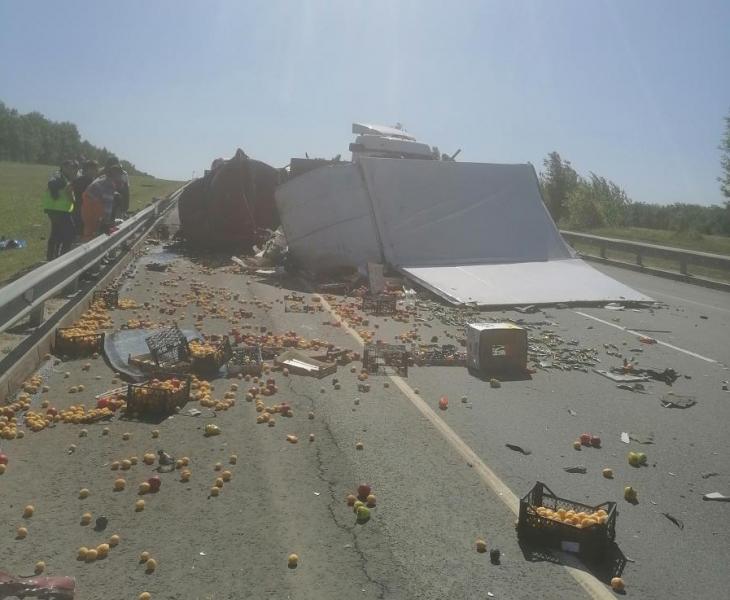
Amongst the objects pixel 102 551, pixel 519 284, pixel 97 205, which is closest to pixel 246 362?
pixel 102 551

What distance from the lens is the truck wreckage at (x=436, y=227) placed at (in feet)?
54.7

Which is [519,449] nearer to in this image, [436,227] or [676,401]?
[676,401]

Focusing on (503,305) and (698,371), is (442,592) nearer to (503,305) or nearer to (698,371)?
(698,371)

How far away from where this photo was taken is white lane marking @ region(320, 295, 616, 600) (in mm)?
4324

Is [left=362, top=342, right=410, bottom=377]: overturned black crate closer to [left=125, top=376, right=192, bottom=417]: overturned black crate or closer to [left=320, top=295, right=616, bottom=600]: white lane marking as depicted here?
[left=320, top=295, right=616, bottom=600]: white lane marking

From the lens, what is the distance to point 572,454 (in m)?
6.59

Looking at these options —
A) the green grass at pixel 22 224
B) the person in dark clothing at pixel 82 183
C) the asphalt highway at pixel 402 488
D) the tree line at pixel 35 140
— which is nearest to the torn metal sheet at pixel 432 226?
the person in dark clothing at pixel 82 183

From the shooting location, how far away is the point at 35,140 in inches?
6491

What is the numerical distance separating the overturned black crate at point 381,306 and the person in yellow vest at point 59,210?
591cm

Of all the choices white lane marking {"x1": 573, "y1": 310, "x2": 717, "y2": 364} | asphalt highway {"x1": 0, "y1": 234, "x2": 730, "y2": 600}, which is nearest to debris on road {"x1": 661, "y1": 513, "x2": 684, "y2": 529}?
asphalt highway {"x1": 0, "y1": 234, "x2": 730, "y2": 600}

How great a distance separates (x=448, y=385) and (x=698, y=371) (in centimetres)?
359

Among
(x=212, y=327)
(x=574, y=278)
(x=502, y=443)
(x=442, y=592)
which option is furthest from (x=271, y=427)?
(x=574, y=278)

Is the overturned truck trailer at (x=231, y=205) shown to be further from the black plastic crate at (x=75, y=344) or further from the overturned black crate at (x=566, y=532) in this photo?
the overturned black crate at (x=566, y=532)

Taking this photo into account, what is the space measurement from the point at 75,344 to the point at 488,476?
548 cm
